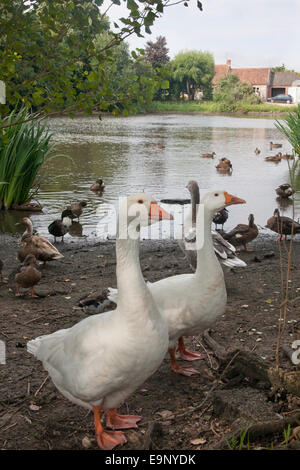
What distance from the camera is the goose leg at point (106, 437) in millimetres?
3104

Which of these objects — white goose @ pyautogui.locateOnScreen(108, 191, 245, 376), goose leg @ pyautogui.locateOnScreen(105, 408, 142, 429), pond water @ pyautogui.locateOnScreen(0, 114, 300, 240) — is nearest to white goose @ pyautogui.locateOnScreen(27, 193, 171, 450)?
goose leg @ pyautogui.locateOnScreen(105, 408, 142, 429)

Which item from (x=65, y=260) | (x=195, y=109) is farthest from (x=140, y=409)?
(x=195, y=109)

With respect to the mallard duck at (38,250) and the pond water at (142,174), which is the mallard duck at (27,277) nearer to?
the mallard duck at (38,250)

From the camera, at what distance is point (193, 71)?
85.4 m

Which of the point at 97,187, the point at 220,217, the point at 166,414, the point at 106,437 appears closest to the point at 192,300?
the point at 166,414

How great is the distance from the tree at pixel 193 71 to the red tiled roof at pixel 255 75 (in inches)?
363

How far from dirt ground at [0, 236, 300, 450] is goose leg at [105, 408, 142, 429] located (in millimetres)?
60

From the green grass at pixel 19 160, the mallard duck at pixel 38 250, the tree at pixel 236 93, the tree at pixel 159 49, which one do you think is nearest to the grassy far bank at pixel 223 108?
the tree at pixel 236 93

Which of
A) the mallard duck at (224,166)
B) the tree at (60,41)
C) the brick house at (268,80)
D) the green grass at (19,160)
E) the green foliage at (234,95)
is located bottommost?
the mallard duck at (224,166)

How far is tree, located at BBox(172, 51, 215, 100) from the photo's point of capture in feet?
280

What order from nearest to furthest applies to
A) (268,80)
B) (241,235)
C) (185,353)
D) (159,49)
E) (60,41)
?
(60,41) → (185,353) → (241,235) → (159,49) → (268,80)

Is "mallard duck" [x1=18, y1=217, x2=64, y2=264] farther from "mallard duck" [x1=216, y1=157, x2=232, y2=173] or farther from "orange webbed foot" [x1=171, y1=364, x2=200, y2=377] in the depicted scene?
"mallard duck" [x1=216, y1=157, x2=232, y2=173]

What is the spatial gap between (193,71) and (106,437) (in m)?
88.2

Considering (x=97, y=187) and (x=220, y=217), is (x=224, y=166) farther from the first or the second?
(x=220, y=217)
